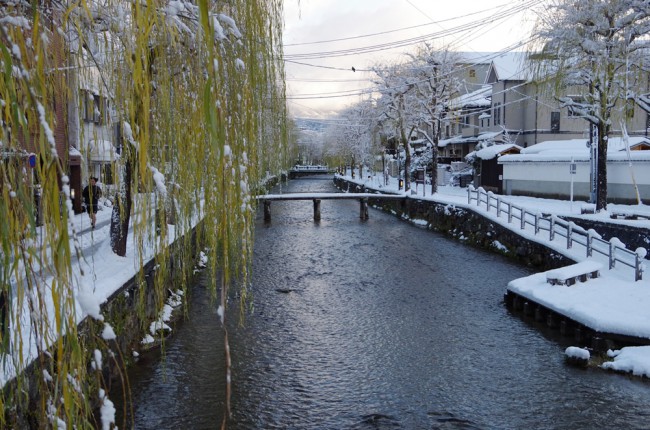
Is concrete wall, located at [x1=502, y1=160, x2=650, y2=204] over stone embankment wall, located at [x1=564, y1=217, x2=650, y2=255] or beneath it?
over

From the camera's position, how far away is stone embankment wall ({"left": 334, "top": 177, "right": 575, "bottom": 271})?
18.6 meters

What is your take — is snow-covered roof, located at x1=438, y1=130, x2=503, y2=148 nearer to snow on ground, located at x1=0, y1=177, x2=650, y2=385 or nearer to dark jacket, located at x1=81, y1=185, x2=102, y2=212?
snow on ground, located at x1=0, y1=177, x2=650, y2=385

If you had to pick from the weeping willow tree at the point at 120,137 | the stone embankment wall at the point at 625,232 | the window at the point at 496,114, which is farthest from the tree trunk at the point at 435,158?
the weeping willow tree at the point at 120,137

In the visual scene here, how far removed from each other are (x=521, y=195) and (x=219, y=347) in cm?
2563

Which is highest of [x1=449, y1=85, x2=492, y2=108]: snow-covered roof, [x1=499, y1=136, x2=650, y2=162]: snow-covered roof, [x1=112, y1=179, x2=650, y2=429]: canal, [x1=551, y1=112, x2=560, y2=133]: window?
[x1=449, y1=85, x2=492, y2=108]: snow-covered roof

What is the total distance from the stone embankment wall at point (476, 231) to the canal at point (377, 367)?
1285 mm

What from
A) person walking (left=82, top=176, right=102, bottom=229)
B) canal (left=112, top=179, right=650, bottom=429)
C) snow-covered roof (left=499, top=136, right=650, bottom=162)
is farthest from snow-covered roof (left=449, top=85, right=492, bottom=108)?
person walking (left=82, top=176, right=102, bottom=229)

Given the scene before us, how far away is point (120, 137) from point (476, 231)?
21.6 meters

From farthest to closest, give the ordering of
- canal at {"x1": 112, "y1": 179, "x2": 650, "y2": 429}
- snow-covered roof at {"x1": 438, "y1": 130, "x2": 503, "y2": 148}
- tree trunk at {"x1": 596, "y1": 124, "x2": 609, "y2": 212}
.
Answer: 1. snow-covered roof at {"x1": 438, "y1": 130, "x2": 503, "y2": 148}
2. tree trunk at {"x1": 596, "y1": 124, "x2": 609, "y2": 212}
3. canal at {"x1": 112, "y1": 179, "x2": 650, "y2": 429}

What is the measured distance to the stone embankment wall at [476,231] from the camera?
1859cm

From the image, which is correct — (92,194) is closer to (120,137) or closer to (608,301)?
(120,137)

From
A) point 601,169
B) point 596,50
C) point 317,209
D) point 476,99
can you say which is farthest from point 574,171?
point 476,99

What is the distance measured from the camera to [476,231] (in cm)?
2436

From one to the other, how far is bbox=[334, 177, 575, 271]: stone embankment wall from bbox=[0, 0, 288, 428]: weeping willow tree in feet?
42.7
